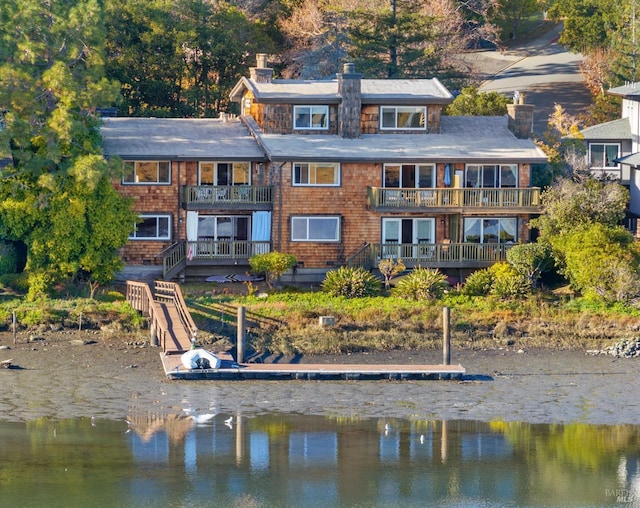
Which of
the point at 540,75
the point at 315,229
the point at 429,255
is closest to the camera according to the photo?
the point at 429,255

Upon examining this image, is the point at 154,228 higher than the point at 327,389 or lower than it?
higher

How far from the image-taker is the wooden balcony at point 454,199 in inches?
2456

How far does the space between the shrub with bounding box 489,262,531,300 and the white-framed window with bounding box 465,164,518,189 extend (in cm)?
549

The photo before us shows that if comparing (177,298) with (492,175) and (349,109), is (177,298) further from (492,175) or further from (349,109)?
(492,175)

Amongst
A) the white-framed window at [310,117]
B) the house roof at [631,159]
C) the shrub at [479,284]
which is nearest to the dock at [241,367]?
the shrub at [479,284]

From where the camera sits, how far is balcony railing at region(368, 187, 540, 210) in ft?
205

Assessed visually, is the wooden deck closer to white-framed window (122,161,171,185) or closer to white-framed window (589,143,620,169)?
white-framed window (122,161,171,185)

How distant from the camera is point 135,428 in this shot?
4469cm

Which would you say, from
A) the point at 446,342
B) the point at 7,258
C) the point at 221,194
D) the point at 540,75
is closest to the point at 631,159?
the point at 221,194

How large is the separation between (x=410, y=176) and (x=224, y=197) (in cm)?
818

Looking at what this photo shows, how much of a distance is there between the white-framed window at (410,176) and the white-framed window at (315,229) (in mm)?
2993

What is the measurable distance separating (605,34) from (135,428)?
2390 inches

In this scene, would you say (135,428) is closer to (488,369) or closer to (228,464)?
(228,464)

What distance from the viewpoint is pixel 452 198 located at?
6262 centimetres
